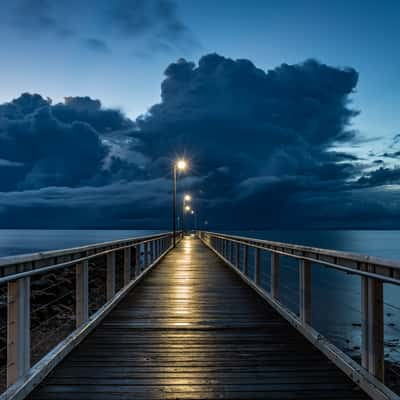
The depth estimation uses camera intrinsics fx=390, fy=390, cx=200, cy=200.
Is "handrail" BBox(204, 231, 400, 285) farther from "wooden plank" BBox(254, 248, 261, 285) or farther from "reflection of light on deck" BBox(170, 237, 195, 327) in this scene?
"wooden plank" BBox(254, 248, 261, 285)

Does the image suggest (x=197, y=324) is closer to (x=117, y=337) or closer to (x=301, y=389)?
(x=117, y=337)

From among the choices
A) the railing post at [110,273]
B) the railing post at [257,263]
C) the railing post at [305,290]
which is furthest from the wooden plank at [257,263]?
the railing post at [110,273]

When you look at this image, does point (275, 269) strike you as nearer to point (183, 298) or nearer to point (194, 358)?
point (183, 298)

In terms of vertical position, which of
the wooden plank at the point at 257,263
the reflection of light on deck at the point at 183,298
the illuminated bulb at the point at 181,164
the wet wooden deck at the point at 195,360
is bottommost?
the reflection of light on deck at the point at 183,298

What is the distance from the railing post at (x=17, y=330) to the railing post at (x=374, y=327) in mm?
2939

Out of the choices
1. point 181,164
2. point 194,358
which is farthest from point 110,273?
point 181,164

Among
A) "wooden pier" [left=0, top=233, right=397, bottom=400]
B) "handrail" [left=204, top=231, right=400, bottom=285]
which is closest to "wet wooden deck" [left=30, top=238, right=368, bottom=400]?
"wooden pier" [left=0, top=233, right=397, bottom=400]

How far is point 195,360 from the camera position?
4.18 metres

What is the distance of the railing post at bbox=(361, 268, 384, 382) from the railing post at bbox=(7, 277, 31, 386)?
2939 millimetres

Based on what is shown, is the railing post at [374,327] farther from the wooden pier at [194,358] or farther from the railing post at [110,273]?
the railing post at [110,273]

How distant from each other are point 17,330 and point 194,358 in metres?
1.89

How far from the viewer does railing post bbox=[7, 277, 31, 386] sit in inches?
126

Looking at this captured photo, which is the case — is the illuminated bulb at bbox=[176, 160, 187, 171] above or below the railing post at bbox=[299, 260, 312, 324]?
above

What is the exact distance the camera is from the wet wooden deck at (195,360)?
337 cm
